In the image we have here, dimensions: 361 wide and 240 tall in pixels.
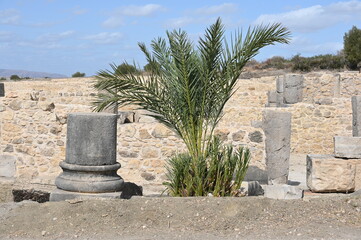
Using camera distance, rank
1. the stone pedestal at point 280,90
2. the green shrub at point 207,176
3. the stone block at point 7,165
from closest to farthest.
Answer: the green shrub at point 207,176 < the stone block at point 7,165 < the stone pedestal at point 280,90

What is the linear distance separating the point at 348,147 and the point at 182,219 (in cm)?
436

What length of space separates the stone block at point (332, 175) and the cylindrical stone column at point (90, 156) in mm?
4006

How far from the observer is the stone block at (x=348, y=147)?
9484 millimetres

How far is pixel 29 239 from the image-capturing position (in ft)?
19.4

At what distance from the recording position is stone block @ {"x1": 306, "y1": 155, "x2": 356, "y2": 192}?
30.9ft

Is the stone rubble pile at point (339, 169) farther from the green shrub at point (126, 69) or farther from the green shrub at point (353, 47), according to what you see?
the green shrub at point (353, 47)

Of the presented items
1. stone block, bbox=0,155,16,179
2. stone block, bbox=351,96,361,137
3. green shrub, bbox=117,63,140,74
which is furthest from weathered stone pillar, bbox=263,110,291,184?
stone block, bbox=0,155,16,179

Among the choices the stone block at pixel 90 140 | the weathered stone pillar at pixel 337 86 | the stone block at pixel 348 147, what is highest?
the weathered stone pillar at pixel 337 86

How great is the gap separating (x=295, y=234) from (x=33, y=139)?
255 inches

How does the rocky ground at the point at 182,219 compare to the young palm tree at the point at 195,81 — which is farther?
the young palm tree at the point at 195,81

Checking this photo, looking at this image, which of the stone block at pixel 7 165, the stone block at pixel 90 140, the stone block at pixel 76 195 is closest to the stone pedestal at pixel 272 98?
the stone block at pixel 7 165

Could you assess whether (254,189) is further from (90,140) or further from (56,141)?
(56,141)

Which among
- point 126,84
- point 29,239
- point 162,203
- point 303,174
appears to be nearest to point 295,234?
point 162,203

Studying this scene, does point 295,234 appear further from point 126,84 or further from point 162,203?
point 126,84
